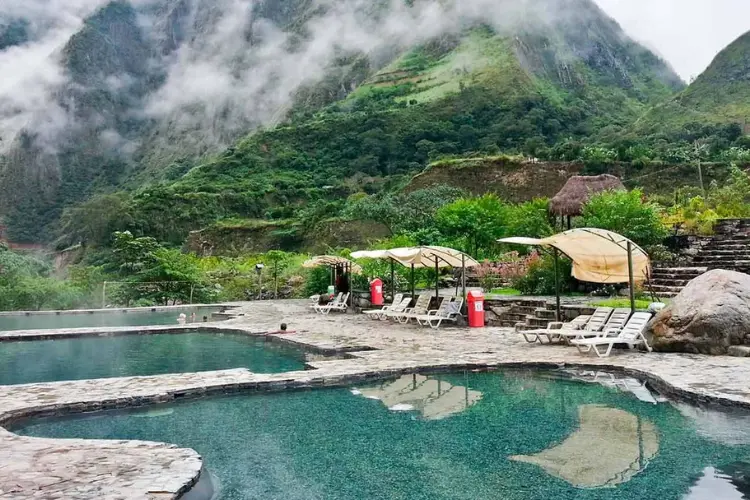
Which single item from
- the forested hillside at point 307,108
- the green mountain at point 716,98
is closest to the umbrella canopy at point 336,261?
the forested hillside at point 307,108

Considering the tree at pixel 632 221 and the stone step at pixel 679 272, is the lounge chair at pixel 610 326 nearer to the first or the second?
the stone step at pixel 679 272

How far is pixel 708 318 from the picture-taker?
7.41 metres

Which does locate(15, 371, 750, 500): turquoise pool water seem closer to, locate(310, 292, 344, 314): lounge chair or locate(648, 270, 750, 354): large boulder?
locate(648, 270, 750, 354): large boulder

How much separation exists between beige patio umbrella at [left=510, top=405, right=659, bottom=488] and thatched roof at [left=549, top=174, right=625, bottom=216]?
53.7 ft

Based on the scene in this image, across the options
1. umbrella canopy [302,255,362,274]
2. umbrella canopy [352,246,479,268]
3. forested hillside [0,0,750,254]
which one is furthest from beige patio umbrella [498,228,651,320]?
forested hillside [0,0,750,254]

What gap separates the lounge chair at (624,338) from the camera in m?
7.75

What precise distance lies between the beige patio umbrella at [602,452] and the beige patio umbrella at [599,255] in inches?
158

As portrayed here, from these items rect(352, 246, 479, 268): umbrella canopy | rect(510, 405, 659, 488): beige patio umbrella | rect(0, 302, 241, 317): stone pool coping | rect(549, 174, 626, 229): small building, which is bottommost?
rect(510, 405, 659, 488): beige patio umbrella

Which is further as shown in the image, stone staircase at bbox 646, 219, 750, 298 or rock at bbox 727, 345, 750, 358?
stone staircase at bbox 646, 219, 750, 298

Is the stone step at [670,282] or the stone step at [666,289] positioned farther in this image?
the stone step at [670,282]

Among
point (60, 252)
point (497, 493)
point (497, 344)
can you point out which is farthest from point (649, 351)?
point (60, 252)

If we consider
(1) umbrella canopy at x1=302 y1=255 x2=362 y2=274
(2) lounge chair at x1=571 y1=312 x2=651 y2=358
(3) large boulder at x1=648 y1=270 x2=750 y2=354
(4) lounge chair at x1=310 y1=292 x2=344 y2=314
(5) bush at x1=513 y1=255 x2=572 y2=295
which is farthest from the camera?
(1) umbrella canopy at x1=302 y1=255 x2=362 y2=274

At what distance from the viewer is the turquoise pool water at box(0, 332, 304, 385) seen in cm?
812

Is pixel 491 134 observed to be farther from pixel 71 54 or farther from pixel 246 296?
pixel 71 54
